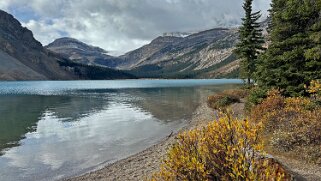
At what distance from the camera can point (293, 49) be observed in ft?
85.6

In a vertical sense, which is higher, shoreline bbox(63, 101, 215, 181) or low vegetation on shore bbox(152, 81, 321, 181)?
low vegetation on shore bbox(152, 81, 321, 181)

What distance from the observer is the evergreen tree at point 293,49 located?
964 inches

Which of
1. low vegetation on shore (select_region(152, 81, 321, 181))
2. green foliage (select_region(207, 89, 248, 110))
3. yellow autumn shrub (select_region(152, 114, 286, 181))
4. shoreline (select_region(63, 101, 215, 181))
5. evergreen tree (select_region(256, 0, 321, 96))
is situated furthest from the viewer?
green foliage (select_region(207, 89, 248, 110))

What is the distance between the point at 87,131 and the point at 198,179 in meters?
29.6

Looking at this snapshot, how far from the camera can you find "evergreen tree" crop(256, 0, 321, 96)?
80.3 feet

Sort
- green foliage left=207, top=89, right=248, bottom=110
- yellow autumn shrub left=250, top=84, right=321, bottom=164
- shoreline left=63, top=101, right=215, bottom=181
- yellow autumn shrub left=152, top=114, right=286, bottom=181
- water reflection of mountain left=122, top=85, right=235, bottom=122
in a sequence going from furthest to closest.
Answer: green foliage left=207, top=89, right=248, bottom=110
water reflection of mountain left=122, top=85, right=235, bottom=122
shoreline left=63, top=101, right=215, bottom=181
yellow autumn shrub left=250, top=84, right=321, bottom=164
yellow autumn shrub left=152, top=114, right=286, bottom=181

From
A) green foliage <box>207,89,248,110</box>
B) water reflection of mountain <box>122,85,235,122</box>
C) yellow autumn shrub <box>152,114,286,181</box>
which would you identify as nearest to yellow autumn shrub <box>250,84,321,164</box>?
yellow autumn shrub <box>152,114,286,181</box>

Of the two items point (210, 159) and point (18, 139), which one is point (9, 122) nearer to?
point (18, 139)

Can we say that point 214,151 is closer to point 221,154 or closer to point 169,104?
point 221,154

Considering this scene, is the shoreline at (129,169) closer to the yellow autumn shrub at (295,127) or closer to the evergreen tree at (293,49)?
the yellow autumn shrub at (295,127)

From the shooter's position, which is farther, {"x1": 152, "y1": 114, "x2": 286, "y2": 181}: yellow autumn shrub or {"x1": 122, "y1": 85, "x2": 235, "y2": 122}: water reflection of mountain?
{"x1": 122, "y1": 85, "x2": 235, "y2": 122}: water reflection of mountain

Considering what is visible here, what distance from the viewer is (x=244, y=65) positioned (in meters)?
51.4

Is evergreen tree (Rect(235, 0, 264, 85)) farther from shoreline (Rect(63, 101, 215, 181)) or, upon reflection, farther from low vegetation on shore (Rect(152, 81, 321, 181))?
low vegetation on shore (Rect(152, 81, 321, 181))

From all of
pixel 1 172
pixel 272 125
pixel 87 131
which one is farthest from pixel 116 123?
pixel 272 125
